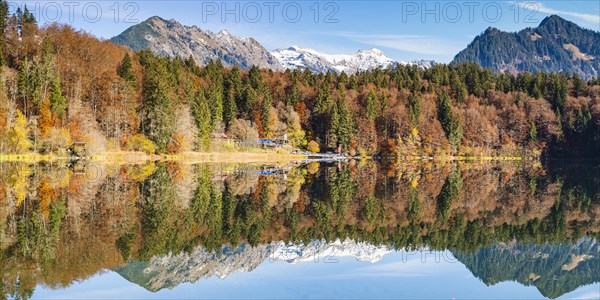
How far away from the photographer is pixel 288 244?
19.3 meters

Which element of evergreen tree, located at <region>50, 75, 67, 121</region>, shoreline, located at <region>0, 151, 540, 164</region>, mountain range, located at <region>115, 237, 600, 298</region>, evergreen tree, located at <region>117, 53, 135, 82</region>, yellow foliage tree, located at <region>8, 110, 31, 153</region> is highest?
evergreen tree, located at <region>117, 53, 135, 82</region>

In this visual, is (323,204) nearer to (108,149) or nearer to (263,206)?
(263,206)

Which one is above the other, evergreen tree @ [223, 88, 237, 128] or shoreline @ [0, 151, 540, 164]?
evergreen tree @ [223, 88, 237, 128]

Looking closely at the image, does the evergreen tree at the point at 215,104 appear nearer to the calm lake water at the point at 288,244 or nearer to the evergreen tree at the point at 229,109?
the evergreen tree at the point at 229,109

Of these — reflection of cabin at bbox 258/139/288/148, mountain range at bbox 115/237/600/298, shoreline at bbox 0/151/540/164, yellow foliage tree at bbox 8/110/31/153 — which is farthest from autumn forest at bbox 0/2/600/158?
mountain range at bbox 115/237/600/298

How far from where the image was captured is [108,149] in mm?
68750

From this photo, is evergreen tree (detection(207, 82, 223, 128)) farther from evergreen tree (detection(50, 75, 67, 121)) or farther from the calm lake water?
the calm lake water

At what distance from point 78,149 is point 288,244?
49814 mm

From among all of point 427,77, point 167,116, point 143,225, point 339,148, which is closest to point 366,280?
point 143,225

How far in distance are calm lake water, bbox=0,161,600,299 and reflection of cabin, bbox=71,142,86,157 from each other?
28.9 m

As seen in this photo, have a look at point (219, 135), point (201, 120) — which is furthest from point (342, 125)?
point (201, 120)

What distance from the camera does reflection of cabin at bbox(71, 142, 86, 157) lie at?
62844 millimetres

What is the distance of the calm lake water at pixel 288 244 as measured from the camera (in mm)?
13797

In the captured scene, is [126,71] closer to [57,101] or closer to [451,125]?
[57,101]
